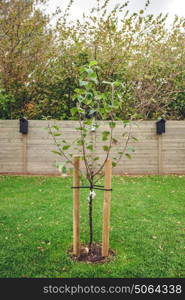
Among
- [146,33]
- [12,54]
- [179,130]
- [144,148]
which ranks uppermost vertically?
[146,33]

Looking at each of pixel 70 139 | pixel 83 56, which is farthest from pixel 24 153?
pixel 83 56

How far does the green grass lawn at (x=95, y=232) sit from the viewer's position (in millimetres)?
2580

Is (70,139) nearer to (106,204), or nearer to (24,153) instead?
(24,153)

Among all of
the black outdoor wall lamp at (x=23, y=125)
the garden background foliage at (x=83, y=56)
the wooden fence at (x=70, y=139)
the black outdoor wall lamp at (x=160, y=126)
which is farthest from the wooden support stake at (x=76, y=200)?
the garden background foliage at (x=83, y=56)

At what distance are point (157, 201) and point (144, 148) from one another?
3.64 m

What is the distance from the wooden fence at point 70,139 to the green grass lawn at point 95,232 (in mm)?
2069

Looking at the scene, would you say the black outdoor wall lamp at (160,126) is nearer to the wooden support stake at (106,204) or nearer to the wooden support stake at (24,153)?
the wooden support stake at (24,153)

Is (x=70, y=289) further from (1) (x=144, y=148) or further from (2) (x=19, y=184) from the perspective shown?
(1) (x=144, y=148)

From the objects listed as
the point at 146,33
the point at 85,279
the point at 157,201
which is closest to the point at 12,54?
the point at 146,33

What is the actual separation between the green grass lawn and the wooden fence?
207 cm

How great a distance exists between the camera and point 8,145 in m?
8.41

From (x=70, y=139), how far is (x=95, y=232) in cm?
524

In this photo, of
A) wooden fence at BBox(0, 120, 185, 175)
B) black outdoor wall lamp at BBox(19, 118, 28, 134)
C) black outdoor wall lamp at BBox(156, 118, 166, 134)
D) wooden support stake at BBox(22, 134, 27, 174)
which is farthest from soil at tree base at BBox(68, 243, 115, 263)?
black outdoor wall lamp at BBox(156, 118, 166, 134)

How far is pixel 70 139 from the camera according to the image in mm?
8523
